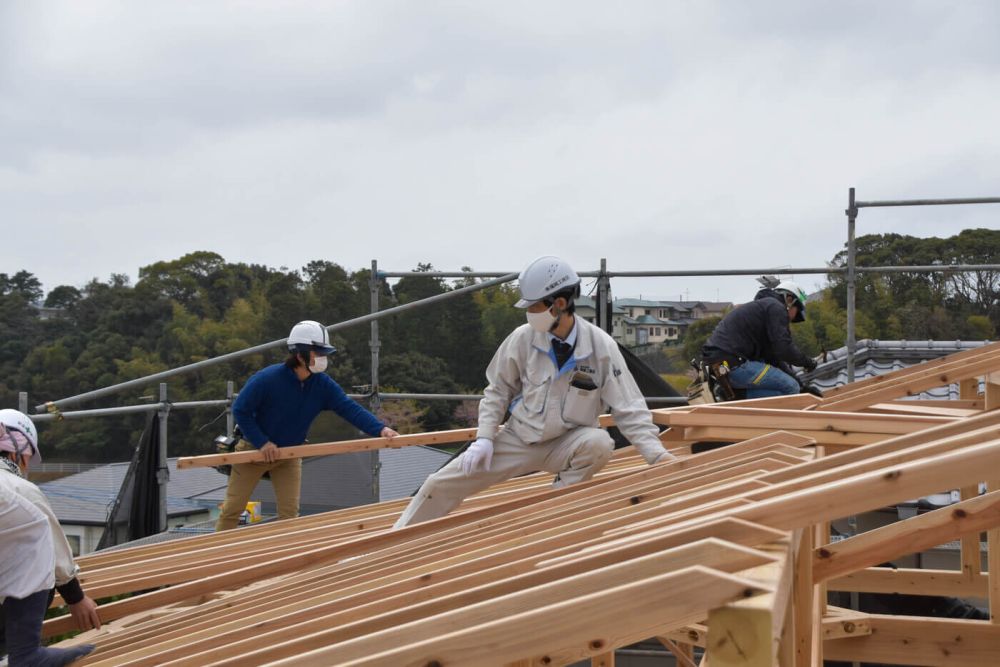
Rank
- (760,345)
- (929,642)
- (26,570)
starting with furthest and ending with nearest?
(760,345)
(929,642)
(26,570)

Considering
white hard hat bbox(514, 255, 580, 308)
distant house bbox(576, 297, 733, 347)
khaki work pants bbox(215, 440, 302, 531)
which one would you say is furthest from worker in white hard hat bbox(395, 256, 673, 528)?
distant house bbox(576, 297, 733, 347)

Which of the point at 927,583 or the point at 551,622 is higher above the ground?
the point at 551,622

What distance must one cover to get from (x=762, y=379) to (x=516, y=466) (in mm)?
2890

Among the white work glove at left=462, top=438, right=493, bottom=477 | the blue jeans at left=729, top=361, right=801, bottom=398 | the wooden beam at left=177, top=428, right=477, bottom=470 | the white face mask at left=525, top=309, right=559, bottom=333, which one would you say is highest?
the white face mask at left=525, top=309, right=559, bottom=333

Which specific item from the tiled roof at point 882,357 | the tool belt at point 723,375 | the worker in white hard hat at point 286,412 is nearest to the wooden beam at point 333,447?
the worker in white hard hat at point 286,412

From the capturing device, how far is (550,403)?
181 inches

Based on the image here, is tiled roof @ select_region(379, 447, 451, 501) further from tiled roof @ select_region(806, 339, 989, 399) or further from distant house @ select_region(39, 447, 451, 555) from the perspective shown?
tiled roof @ select_region(806, 339, 989, 399)

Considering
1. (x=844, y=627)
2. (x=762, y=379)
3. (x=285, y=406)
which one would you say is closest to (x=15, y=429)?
(x=285, y=406)

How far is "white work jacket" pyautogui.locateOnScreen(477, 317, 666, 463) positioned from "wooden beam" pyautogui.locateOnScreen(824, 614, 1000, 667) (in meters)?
1.43

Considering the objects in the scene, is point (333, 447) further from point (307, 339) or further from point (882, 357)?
point (882, 357)

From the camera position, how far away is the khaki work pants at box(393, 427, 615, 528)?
14.9 feet

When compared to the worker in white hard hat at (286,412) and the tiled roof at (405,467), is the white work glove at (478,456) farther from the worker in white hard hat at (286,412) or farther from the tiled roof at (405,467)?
the tiled roof at (405,467)

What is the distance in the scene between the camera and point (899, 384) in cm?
533

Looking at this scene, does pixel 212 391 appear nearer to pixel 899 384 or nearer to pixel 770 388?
pixel 770 388
